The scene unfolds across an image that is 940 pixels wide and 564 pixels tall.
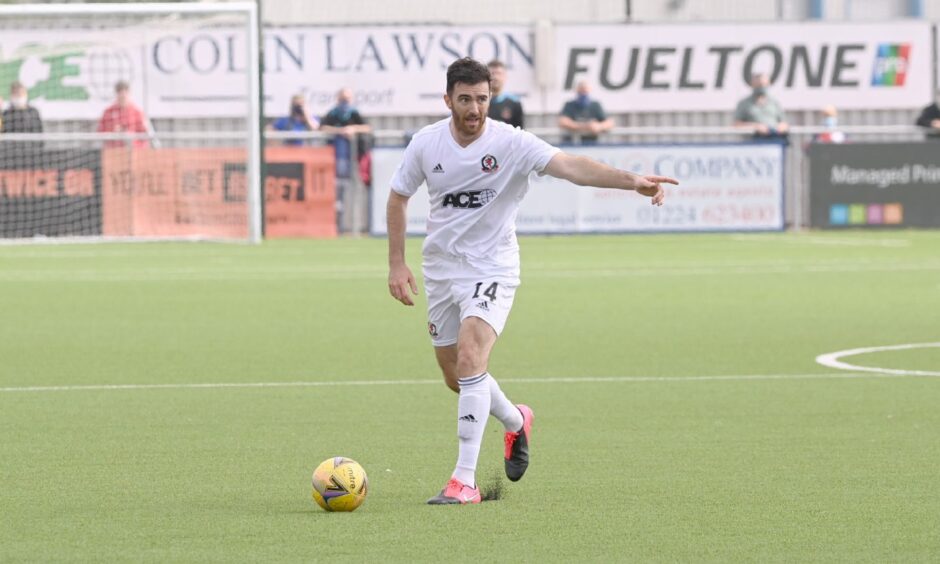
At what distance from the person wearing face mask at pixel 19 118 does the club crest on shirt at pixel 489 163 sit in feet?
68.1

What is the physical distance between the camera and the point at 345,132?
2942 centimetres

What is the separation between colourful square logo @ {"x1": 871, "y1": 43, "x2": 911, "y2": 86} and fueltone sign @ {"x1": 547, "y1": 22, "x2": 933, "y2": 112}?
0.02 meters

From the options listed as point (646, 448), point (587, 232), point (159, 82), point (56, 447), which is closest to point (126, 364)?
point (56, 447)

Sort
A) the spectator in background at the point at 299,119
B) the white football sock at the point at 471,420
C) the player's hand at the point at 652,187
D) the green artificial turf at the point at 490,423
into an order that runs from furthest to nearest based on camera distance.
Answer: the spectator in background at the point at 299,119, the white football sock at the point at 471,420, the player's hand at the point at 652,187, the green artificial turf at the point at 490,423

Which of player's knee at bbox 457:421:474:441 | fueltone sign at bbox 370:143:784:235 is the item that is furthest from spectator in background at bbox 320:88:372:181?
player's knee at bbox 457:421:474:441

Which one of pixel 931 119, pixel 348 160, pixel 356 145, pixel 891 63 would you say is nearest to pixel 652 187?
pixel 348 160

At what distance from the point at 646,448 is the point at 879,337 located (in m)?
6.02

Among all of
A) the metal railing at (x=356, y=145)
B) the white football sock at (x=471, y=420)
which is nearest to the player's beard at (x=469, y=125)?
the white football sock at (x=471, y=420)

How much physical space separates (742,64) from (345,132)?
988 centimetres

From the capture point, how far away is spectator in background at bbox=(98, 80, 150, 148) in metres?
28.5

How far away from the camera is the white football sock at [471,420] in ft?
25.6

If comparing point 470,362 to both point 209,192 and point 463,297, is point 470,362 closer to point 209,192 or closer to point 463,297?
point 463,297

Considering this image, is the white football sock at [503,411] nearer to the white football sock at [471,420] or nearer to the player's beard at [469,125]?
the white football sock at [471,420]

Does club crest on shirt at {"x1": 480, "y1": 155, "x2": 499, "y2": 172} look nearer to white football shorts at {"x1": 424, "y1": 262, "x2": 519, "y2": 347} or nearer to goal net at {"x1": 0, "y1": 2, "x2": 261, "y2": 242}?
white football shorts at {"x1": 424, "y1": 262, "x2": 519, "y2": 347}
